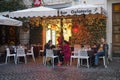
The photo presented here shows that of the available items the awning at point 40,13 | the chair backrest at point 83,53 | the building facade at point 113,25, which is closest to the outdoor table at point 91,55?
the chair backrest at point 83,53

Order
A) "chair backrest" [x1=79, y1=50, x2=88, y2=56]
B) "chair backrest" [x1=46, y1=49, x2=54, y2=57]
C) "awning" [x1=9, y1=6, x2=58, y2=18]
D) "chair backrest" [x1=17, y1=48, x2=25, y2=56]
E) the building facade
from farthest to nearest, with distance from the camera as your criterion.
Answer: the building facade
"chair backrest" [x1=17, y1=48, x2=25, y2=56]
"awning" [x1=9, y1=6, x2=58, y2=18]
"chair backrest" [x1=46, y1=49, x2=54, y2=57]
"chair backrest" [x1=79, y1=50, x2=88, y2=56]

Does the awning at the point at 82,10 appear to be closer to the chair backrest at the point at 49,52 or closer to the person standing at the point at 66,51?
the person standing at the point at 66,51

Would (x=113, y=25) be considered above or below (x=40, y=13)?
below

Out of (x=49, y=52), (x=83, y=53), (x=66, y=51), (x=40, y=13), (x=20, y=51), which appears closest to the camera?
(x=83, y=53)

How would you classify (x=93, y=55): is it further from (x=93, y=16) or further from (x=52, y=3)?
(x=52, y=3)

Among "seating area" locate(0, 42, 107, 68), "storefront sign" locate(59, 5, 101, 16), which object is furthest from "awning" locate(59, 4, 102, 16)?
"seating area" locate(0, 42, 107, 68)

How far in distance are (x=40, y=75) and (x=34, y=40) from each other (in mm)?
9553

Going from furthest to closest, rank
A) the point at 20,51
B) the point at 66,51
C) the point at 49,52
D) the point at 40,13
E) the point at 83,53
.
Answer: the point at 20,51
the point at 40,13
the point at 66,51
the point at 49,52
the point at 83,53

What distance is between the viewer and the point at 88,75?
11.5m

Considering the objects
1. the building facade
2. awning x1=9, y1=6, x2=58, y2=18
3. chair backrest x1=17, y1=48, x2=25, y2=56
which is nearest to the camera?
awning x1=9, y1=6, x2=58, y2=18

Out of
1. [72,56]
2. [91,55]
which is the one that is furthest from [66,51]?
[91,55]

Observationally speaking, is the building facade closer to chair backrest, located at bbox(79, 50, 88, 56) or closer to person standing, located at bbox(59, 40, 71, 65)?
person standing, located at bbox(59, 40, 71, 65)

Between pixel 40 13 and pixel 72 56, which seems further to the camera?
pixel 40 13

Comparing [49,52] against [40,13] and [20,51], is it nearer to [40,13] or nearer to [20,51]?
[20,51]
